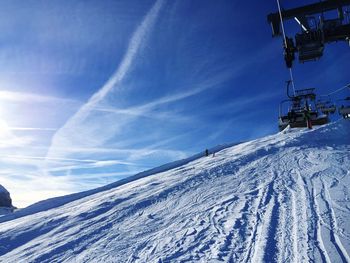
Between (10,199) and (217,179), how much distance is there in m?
111

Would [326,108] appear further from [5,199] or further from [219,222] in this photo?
[5,199]

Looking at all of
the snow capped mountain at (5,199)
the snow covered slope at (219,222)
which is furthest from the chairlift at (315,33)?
the snow capped mountain at (5,199)

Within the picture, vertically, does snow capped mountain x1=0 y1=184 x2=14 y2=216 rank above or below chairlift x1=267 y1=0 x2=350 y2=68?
above

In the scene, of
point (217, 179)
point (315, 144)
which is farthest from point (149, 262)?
point (315, 144)

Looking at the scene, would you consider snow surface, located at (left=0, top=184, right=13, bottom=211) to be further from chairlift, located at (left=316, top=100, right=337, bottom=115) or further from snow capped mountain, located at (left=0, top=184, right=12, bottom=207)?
chairlift, located at (left=316, top=100, right=337, bottom=115)

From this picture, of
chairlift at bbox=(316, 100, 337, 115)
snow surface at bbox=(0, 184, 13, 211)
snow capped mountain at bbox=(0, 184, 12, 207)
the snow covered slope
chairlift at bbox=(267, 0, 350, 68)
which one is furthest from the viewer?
snow capped mountain at bbox=(0, 184, 12, 207)

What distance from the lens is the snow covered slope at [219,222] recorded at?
22.1 feet

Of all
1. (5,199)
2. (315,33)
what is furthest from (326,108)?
(5,199)

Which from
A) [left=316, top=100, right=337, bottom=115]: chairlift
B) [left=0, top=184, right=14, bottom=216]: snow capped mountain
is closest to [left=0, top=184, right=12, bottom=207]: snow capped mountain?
[left=0, top=184, right=14, bottom=216]: snow capped mountain

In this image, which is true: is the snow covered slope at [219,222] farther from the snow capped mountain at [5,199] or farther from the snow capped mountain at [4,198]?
the snow capped mountain at [4,198]

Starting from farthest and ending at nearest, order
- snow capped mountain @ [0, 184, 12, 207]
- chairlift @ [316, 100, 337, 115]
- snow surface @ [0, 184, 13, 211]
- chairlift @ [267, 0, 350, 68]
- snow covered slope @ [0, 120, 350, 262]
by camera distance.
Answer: snow capped mountain @ [0, 184, 12, 207] → snow surface @ [0, 184, 13, 211] → chairlift @ [316, 100, 337, 115] → chairlift @ [267, 0, 350, 68] → snow covered slope @ [0, 120, 350, 262]

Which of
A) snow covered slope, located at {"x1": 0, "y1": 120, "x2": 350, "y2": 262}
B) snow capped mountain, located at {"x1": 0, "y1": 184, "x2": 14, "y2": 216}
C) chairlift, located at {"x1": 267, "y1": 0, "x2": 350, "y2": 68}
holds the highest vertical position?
snow capped mountain, located at {"x1": 0, "y1": 184, "x2": 14, "y2": 216}

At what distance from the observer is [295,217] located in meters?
7.93

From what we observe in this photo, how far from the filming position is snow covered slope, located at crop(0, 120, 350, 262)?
6.73 meters
